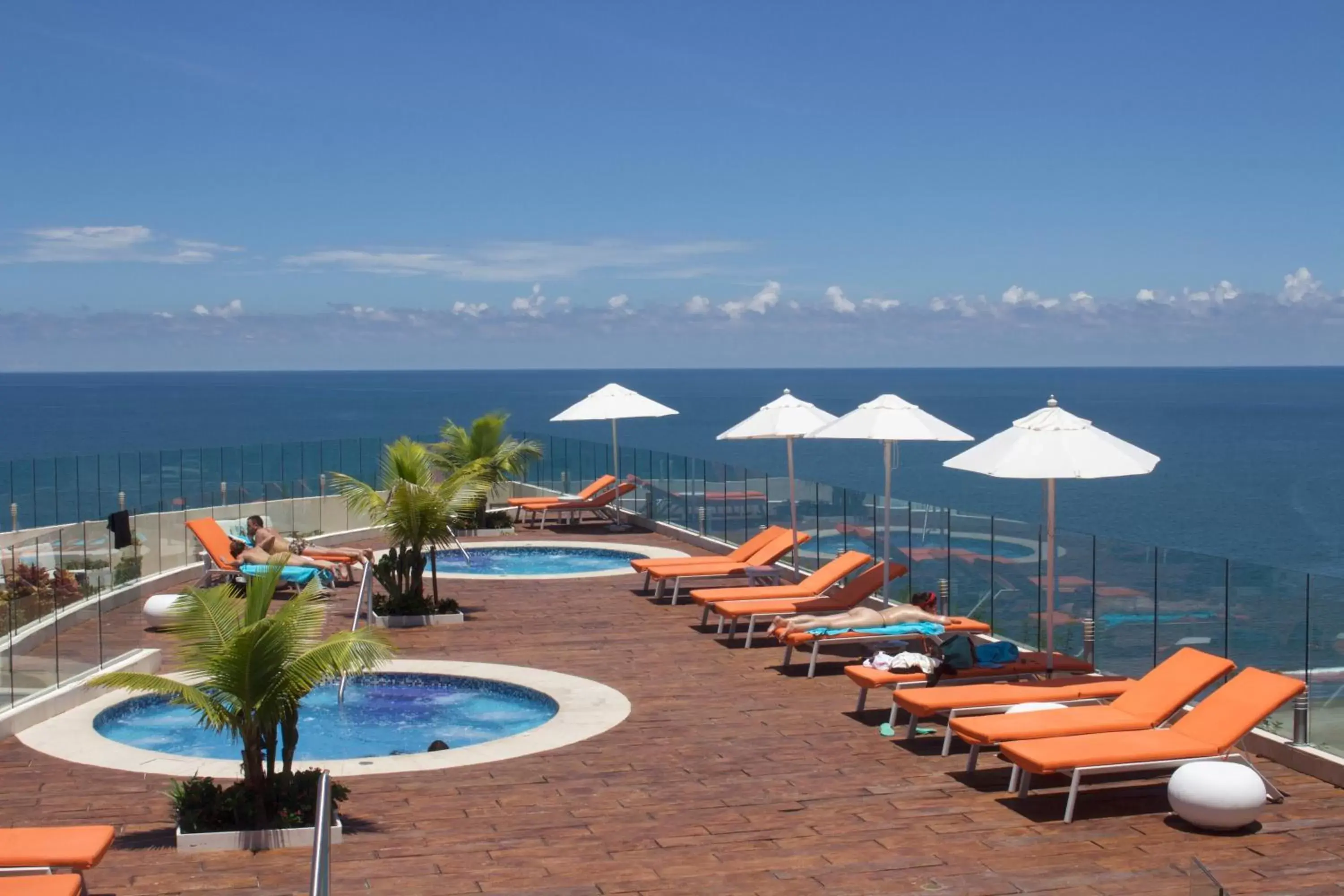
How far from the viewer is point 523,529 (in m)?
25.9

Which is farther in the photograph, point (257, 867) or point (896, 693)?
point (896, 693)

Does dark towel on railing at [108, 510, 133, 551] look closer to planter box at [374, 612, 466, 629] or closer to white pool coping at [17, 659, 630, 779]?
planter box at [374, 612, 466, 629]

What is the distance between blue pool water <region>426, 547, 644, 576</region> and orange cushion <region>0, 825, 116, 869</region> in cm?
1323

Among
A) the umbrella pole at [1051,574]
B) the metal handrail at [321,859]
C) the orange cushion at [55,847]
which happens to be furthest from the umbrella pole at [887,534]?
the metal handrail at [321,859]

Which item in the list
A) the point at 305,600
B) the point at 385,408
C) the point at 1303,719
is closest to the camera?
the point at 305,600

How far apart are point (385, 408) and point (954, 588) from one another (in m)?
180

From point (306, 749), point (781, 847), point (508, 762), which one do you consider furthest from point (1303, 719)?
point (306, 749)

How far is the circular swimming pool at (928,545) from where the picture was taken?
15359mm

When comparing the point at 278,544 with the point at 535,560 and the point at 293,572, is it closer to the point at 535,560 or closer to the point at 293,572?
the point at 293,572

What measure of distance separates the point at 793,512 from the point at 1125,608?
452cm

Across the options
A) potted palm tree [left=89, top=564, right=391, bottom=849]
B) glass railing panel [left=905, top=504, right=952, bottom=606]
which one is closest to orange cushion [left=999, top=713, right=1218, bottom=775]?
potted palm tree [left=89, top=564, right=391, bottom=849]

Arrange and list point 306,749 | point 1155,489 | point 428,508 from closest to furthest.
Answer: point 306,749
point 428,508
point 1155,489

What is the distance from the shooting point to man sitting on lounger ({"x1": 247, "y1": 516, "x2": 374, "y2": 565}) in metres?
18.7

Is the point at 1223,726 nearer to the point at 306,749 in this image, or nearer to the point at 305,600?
the point at 305,600
